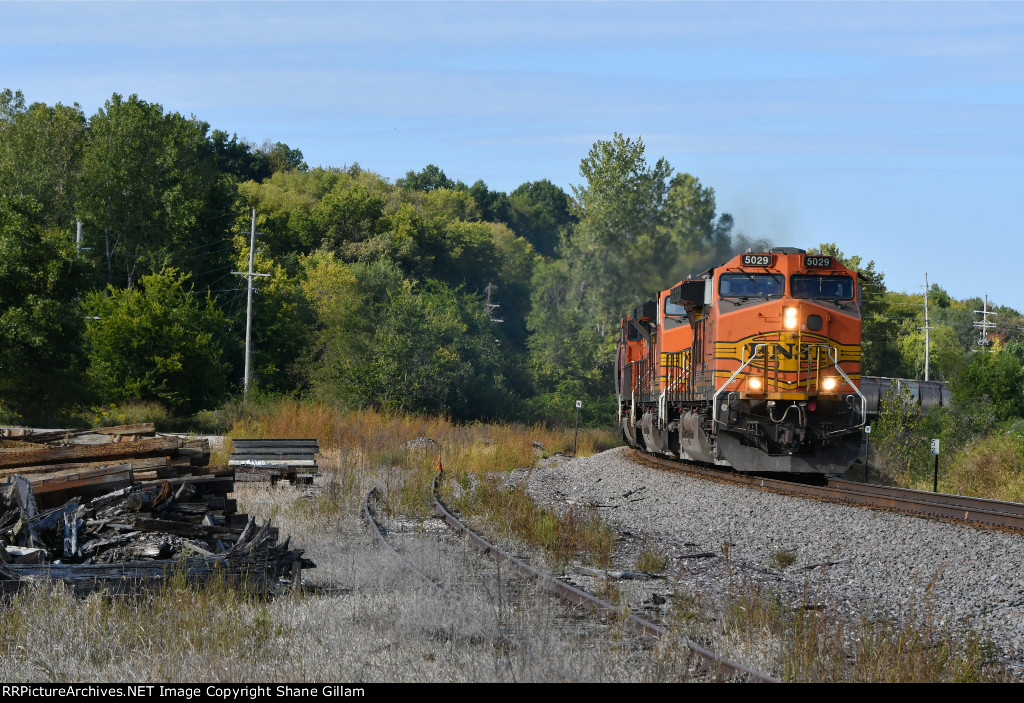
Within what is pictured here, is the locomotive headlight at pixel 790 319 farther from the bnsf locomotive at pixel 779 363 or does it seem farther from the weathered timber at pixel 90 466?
the weathered timber at pixel 90 466

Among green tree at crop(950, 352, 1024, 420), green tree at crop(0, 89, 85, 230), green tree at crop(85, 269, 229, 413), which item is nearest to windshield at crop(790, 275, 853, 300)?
green tree at crop(950, 352, 1024, 420)

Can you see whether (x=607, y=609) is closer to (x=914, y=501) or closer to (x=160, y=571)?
(x=160, y=571)

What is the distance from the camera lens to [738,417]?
16.7m

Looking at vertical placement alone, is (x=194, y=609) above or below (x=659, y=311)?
below

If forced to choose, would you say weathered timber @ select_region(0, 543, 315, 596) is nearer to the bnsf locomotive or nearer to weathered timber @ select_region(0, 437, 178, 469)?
weathered timber @ select_region(0, 437, 178, 469)

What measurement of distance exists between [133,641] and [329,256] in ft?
220

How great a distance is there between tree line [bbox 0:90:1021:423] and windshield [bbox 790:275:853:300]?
22.2ft

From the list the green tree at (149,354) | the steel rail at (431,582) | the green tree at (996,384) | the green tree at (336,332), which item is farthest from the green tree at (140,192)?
the steel rail at (431,582)

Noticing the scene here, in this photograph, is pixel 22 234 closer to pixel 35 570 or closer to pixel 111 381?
pixel 111 381

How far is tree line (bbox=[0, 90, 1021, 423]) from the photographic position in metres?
34.8

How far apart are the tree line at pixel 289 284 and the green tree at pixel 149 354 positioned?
74 millimetres
